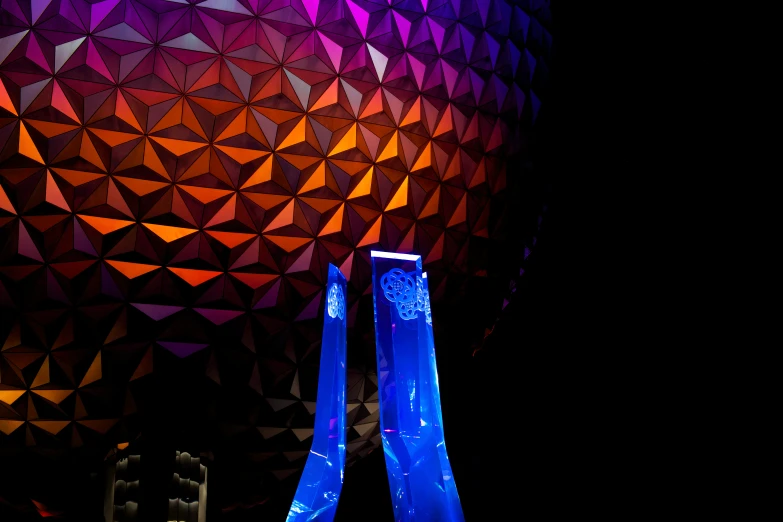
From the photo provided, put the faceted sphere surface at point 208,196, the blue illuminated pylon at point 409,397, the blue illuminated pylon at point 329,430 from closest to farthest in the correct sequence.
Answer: the blue illuminated pylon at point 409,397, the blue illuminated pylon at point 329,430, the faceted sphere surface at point 208,196

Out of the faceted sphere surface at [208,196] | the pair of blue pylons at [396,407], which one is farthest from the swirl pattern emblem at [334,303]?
the faceted sphere surface at [208,196]

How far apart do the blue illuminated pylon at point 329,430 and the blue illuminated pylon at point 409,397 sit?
1.00 feet

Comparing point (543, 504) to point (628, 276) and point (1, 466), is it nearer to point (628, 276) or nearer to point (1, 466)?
point (628, 276)

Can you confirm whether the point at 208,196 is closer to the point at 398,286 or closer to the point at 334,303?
the point at 334,303

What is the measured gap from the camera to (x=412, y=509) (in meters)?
4.18

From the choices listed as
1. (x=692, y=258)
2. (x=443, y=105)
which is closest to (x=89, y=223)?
(x=443, y=105)

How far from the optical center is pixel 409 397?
4508 mm

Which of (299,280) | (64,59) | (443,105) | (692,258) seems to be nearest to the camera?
(64,59)

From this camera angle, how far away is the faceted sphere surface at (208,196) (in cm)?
463

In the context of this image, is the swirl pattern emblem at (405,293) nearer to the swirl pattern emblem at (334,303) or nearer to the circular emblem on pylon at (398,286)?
the circular emblem on pylon at (398,286)

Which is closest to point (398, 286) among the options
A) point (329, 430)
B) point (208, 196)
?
point (329, 430)

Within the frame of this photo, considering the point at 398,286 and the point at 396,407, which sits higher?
the point at 398,286

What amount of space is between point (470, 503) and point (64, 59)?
19.4ft

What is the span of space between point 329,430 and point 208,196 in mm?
1971
